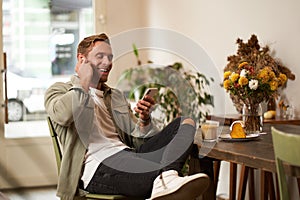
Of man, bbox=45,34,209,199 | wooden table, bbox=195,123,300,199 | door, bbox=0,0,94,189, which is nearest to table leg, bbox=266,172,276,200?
wooden table, bbox=195,123,300,199

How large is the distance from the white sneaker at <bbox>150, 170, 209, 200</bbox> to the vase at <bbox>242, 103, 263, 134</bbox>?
67 centimetres

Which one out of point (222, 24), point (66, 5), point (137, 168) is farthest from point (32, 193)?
point (137, 168)

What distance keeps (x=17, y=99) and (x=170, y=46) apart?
59.0 inches

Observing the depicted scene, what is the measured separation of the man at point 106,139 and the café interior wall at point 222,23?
1.25 metres

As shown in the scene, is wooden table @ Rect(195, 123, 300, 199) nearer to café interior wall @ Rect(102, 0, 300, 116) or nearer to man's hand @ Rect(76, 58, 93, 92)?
man's hand @ Rect(76, 58, 93, 92)

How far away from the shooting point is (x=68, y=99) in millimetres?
3068

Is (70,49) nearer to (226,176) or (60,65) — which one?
(60,65)

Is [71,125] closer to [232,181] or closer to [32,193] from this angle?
[232,181]

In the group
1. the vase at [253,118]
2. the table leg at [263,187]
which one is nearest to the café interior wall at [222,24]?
the table leg at [263,187]

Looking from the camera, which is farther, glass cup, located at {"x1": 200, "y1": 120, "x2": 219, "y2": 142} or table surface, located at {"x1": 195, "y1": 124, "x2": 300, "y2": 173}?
glass cup, located at {"x1": 200, "y1": 120, "x2": 219, "y2": 142}

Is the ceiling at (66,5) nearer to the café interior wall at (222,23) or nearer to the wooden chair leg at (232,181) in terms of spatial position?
the café interior wall at (222,23)

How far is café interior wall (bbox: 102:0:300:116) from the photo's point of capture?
4.09 m

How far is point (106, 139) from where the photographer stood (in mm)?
3176

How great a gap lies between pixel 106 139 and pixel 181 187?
27.9 inches
